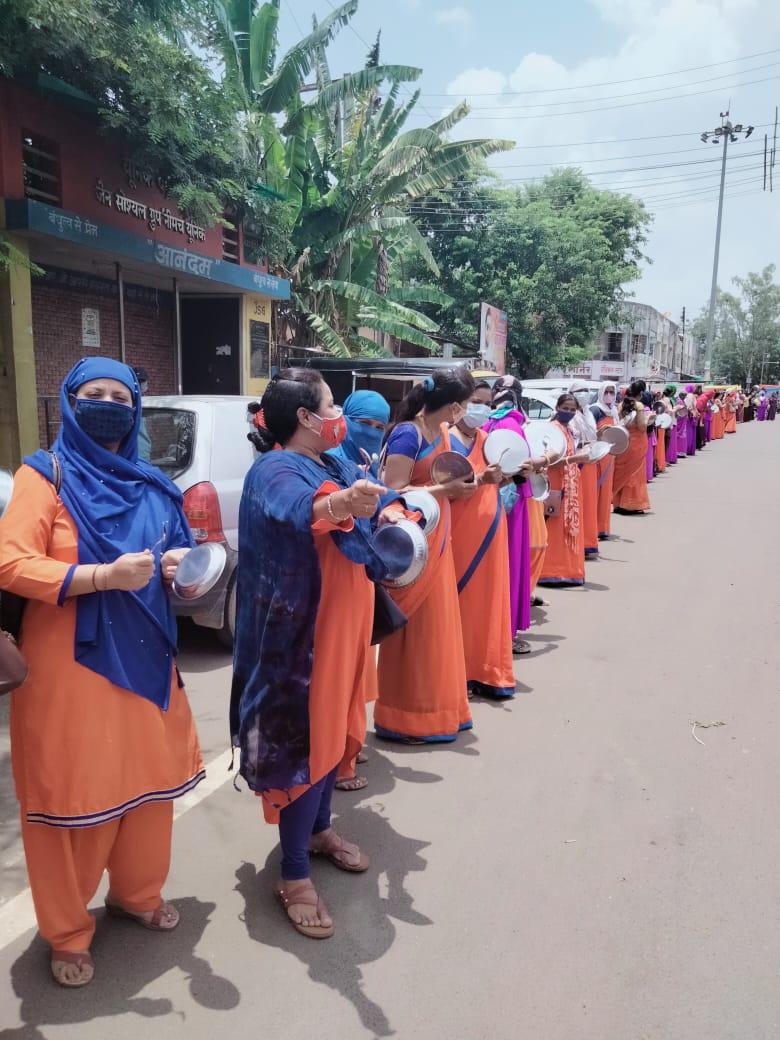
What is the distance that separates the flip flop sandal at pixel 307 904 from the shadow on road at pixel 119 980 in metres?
0.26

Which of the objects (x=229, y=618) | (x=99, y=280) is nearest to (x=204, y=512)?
(x=229, y=618)

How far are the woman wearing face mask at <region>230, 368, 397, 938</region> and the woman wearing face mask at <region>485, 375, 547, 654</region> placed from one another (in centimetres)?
205

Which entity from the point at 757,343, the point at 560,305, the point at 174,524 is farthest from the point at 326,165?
the point at 757,343

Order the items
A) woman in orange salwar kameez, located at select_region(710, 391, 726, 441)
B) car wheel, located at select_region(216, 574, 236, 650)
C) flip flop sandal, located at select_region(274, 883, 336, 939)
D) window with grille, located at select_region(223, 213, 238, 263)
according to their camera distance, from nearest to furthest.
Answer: flip flop sandal, located at select_region(274, 883, 336, 939) → car wheel, located at select_region(216, 574, 236, 650) → window with grille, located at select_region(223, 213, 238, 263) → woman in orange salwar kameez, located at select_region(710, 391, 726, 441)

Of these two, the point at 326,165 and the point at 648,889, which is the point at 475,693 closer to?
the point at 648,889

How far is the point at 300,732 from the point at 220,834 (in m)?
0.95

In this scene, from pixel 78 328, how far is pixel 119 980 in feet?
32.1

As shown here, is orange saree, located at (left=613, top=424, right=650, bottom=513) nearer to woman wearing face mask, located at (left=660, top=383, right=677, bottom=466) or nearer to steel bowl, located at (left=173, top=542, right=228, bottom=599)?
woman wearing face mask, located at (left=660, top=383, right=677, bottom=466)

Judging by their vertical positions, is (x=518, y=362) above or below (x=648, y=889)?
above

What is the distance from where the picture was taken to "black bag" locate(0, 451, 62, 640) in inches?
82.7

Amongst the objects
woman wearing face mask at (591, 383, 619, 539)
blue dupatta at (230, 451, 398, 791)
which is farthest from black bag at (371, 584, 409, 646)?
woman wearing face mask at (591, 383, 619, 539)

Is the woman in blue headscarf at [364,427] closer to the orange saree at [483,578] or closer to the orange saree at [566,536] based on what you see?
the orange saree at [483,578]

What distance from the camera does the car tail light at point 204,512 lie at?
4.62 meters

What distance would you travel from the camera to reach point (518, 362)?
27062mm
